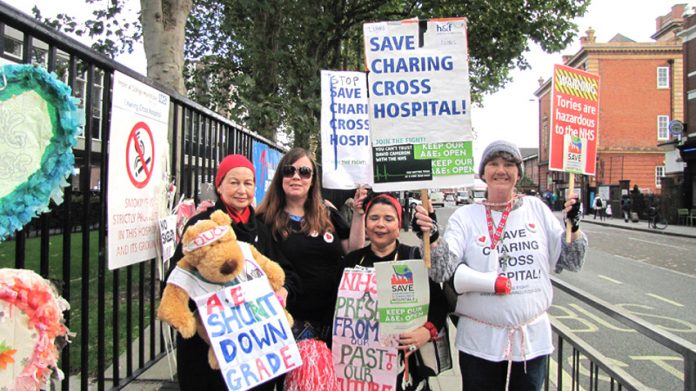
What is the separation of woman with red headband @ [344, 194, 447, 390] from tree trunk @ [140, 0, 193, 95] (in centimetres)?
395

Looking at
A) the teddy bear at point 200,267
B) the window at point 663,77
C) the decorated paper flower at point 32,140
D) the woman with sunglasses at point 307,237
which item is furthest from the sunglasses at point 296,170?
the window at point 663,77

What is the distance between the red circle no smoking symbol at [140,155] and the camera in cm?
268

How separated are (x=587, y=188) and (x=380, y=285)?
40.0m

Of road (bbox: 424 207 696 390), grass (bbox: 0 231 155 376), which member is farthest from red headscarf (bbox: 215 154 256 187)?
road (bbox: 424 207 696 390)

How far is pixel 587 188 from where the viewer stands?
37.6 metres

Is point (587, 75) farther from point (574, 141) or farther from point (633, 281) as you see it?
point (633, 281)

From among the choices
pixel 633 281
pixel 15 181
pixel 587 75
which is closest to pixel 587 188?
pixel 633 281

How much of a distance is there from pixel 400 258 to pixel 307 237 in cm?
60

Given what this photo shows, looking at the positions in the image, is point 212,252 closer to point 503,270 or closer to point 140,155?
point 140,155

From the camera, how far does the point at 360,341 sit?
2.75 metres

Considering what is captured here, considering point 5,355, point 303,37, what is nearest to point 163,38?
point 5,355

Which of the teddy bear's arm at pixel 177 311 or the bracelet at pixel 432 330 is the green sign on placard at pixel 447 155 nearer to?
the bracelet at pixel 432 330

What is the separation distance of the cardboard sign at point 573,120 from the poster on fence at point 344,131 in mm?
1829

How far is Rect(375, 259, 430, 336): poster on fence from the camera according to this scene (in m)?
2.59
